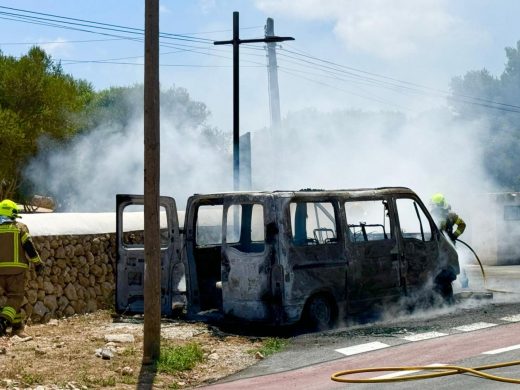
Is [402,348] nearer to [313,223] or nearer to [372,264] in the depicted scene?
[372,264]

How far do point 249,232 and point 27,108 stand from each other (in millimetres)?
23561

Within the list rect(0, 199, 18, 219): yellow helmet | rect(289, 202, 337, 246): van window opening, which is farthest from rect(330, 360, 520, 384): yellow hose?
rect(0, 199, 18, 219): yellow helmet

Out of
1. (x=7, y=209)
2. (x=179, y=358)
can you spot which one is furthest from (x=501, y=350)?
(x=7, y=209)

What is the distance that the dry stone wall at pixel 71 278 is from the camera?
38.6ft

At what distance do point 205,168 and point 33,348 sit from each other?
23371mm

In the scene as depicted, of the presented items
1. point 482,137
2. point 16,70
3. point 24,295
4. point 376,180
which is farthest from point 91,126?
point 24,295

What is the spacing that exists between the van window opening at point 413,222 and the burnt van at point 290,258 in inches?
1.2

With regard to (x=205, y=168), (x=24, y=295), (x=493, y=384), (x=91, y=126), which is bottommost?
(x=493, y=384)

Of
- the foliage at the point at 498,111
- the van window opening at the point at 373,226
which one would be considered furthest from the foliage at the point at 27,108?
the foliage at the point at 498,111

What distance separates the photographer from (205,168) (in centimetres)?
3253

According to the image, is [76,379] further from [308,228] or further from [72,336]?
[308,228]

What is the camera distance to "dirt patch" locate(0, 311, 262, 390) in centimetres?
810

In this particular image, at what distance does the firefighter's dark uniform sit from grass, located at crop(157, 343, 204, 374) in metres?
2.15

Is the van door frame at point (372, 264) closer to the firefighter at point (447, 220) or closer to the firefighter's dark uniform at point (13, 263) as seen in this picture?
the firefighter at point (447, 220)
